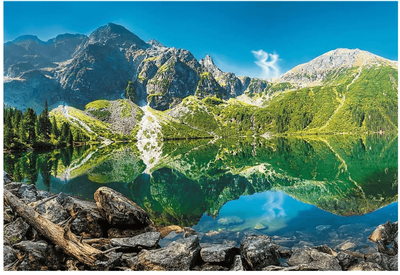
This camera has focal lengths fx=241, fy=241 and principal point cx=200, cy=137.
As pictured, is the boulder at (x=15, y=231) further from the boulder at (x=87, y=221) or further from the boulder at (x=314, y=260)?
the boulder at (x=314, y=260)

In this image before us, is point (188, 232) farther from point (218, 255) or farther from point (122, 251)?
point (218, 255)

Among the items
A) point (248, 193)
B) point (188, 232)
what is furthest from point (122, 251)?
point (248, 193)

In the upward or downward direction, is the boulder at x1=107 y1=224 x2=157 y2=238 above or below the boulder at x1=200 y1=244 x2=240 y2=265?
above

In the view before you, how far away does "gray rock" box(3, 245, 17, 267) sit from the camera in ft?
31.2

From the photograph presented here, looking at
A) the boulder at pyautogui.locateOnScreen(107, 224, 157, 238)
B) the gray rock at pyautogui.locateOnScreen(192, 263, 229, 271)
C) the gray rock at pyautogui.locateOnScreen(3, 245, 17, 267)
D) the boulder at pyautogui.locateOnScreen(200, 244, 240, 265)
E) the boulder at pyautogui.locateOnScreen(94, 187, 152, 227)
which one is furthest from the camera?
the boulder at pyautogui.locateOnScreen(94, 187, 152, 227)

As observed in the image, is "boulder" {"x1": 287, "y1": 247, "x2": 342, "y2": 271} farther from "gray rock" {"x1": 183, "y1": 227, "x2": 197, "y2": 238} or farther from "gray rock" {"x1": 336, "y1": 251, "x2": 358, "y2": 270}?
"gray rock" {"x1": 183, "y1": 227, "x2": 197, "y2": 238}

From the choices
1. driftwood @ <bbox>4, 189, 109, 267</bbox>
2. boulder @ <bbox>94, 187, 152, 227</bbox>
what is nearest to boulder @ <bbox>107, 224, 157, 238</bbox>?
boulder @ <bbox>94, 187, 152, 227</bbox>

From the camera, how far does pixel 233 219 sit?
19766 millimetres

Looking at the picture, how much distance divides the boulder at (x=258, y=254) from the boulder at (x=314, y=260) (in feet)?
3.37

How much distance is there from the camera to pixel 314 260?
1063 cm

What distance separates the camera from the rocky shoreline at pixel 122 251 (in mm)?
9758

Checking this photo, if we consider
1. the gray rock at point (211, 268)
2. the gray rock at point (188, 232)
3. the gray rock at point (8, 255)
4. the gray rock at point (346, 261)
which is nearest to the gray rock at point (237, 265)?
the gray rock at point (211, 268)

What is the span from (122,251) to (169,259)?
2.66 m

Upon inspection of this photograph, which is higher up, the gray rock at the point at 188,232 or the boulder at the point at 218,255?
the boulder at the point at 218,255
